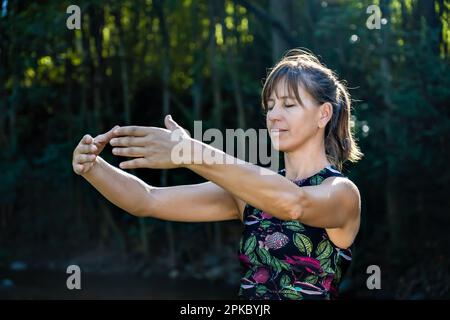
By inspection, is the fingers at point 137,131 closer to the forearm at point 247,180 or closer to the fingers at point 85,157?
the forearm at point 247,180

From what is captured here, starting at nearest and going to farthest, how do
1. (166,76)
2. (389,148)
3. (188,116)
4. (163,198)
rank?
(163,198) < (389,148) < (166,76) < (188,116)

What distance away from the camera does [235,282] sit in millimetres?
8477

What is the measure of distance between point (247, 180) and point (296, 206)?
16 cm

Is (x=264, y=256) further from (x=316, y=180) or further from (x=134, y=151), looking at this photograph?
(x=134, y=151)

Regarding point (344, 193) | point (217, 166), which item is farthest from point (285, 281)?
point (217, 166)

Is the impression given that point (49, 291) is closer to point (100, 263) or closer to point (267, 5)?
point (100, 263)

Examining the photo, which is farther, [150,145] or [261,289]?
[261,289]

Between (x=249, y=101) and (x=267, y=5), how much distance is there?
1.41 m

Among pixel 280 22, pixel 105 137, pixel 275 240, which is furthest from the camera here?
pixel 280 22

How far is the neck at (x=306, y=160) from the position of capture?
7.51 ft

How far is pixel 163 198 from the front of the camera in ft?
7.86

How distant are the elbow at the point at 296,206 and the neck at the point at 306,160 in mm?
400

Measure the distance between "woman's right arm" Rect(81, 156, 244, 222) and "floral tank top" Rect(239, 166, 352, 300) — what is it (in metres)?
0.22

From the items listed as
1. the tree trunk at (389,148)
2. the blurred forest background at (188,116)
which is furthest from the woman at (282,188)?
the tree trunk at (389,148)
